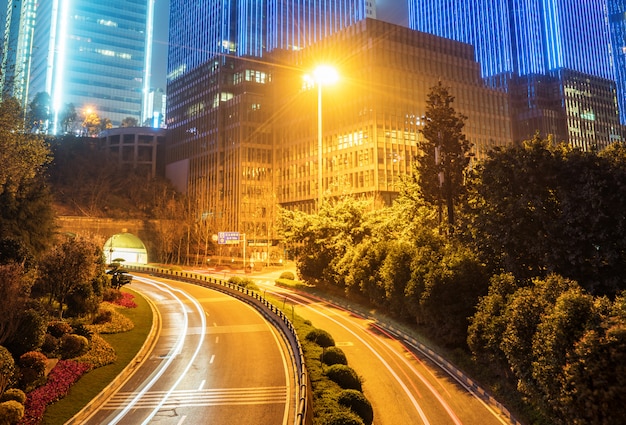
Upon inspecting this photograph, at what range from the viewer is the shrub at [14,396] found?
19.0 metres

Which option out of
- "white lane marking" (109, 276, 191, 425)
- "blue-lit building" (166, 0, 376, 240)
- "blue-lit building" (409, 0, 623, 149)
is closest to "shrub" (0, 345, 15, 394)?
"white lane marking" (109, 276, 191, 425)

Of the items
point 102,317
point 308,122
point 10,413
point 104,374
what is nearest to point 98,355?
point 104,374

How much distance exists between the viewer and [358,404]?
18.1m

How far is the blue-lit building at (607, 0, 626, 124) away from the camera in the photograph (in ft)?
488

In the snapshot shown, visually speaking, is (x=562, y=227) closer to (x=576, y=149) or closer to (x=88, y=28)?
(x=576, y=149)

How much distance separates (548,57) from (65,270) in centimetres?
19803

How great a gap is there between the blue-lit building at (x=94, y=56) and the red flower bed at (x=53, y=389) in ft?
533

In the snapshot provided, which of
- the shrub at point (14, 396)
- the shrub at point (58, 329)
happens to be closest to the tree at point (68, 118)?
the shrub at point (58, 329)

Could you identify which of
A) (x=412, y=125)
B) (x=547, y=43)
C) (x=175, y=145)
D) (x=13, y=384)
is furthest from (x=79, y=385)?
(x=547, y=43)

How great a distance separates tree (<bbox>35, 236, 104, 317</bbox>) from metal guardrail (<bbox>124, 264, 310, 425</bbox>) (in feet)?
51.1

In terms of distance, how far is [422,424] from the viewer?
1944cm

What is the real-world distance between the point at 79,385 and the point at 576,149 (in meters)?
30.5

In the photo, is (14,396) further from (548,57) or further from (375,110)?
(548,57)

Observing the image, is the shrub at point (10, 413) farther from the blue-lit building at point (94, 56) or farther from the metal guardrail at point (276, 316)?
the blue-lit building at point (94, 56)
